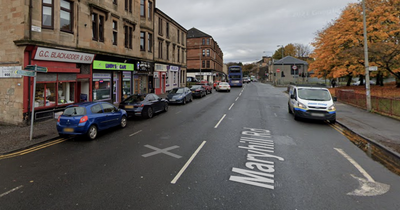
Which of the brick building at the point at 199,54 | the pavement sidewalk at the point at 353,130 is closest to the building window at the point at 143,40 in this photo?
the pavement sidewalk at the point at 353,130

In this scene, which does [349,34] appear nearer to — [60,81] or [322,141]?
[322,141]

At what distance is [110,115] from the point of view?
31.1 ft

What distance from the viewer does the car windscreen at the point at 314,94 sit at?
1160 centimetres

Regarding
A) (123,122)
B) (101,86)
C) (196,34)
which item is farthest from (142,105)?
(196,34)

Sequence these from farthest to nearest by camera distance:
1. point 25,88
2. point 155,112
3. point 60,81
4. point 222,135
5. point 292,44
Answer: point 292,44, point 155,112, point 60,81, point 25,88, point 222,135

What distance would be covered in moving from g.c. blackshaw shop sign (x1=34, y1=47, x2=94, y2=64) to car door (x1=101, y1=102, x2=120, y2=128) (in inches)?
202

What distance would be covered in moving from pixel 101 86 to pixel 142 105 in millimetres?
6406

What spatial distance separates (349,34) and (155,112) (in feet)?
68.8

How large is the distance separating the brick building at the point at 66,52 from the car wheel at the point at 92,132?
5159mm

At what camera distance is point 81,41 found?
46.9 feet

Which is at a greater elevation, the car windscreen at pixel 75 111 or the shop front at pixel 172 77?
the shop front at pixel 172 77

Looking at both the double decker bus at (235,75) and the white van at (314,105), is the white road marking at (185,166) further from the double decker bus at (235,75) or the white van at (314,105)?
the double decker bus at (235,75)

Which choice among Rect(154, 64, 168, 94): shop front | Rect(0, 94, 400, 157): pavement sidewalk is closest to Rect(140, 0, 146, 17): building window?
Rect(154, 64, 168, 94): shop front

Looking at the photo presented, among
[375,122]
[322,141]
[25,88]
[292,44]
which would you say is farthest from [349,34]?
[292,44]
